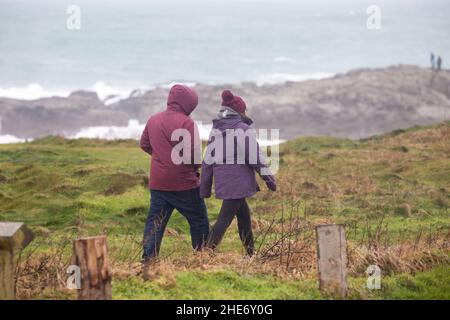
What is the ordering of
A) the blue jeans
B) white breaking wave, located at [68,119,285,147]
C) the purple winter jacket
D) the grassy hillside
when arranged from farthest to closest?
white breaking wave, located at [68,119,285,147]
the purple winter jacket
the blue jeans
the grassy hillside

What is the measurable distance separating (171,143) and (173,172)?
0.36 metres

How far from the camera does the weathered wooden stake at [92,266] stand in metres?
7.50

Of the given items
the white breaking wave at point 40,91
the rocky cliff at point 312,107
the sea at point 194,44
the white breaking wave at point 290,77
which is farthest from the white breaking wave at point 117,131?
the white breaking wave at point 290,77

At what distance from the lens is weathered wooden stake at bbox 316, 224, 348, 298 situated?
27.0 feet

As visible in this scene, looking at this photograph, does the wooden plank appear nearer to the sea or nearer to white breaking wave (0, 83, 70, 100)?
the sea

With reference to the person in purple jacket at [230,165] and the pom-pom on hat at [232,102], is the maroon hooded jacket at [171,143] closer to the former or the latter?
the person in purple jacket at [230,165]

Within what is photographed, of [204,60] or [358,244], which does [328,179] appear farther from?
[204,60]

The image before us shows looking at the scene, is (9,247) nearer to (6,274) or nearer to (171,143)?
(6,274)

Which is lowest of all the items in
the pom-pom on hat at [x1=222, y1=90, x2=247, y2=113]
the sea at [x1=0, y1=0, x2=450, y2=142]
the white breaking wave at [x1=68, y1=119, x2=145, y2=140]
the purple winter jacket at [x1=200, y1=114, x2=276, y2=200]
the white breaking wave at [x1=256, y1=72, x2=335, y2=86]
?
the white breaking wave at [x1=68, y1=119, x2=145, y2=140]

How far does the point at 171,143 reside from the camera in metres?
10.3

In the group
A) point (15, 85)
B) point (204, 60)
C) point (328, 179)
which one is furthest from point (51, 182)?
point (204, 60)

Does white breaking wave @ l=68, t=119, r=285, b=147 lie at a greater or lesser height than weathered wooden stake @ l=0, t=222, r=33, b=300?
lesser

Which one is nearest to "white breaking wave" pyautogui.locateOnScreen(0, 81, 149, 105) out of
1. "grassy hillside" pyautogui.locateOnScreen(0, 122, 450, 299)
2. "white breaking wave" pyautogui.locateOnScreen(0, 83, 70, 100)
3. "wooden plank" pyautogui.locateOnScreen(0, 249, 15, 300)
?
"white breaking wave" pyautogui.locateOnScreen(0, 83, 70, 100)

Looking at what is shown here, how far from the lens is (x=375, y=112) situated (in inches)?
1940
